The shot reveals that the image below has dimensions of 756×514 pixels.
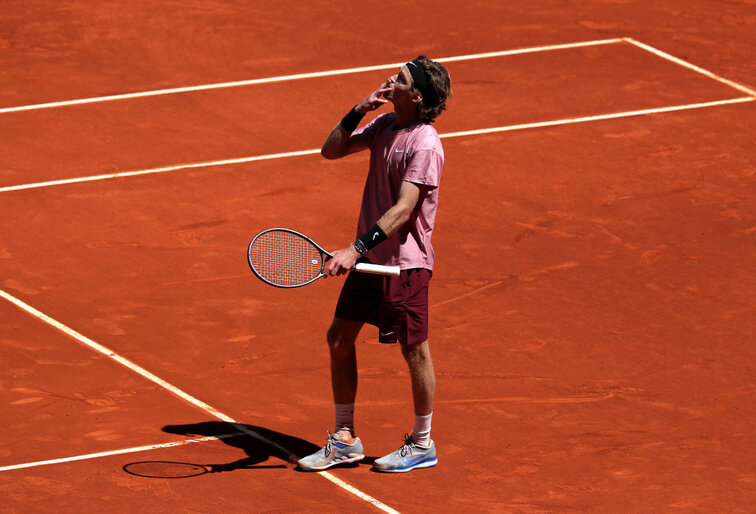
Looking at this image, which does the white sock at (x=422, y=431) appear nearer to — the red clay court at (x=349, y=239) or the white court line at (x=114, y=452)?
the red clay court at (x=349, y=239)

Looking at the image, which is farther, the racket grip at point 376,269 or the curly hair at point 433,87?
the curly hair at point 433,87

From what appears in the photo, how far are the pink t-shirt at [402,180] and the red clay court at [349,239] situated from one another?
1329 mm

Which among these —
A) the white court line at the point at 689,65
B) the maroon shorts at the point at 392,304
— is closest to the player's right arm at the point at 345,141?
the maroon shorts at the point at 392,304

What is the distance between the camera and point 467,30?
1864 centimetres

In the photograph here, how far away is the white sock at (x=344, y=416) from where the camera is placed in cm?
845

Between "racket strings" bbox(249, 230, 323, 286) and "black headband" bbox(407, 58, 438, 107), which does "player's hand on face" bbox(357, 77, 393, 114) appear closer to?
"black headband" bbox(407, 58, 438, 107)

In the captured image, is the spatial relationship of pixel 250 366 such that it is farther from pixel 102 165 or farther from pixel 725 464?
pixel 102 165

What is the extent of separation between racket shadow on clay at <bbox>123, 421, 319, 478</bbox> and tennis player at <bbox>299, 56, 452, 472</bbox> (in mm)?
290

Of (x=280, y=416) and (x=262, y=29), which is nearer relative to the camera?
(x=280, y=416)

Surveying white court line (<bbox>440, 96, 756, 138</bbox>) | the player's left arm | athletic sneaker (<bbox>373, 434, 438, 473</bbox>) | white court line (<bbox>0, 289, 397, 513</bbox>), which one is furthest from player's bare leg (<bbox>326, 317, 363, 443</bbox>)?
white court line (<bbox>440, 96, 756, 138</bbox>)

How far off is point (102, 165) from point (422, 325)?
669 centimetres

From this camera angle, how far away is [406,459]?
8359 millimetres

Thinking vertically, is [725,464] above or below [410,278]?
below

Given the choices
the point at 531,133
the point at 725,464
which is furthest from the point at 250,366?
the point at 531,133
